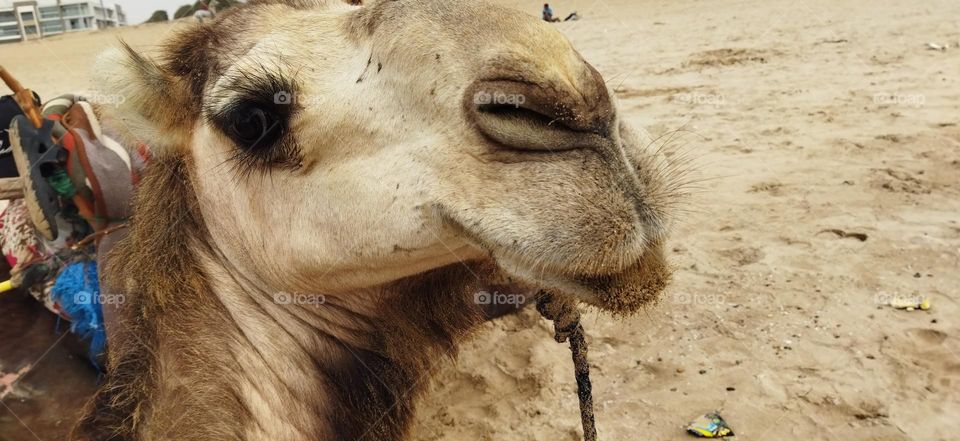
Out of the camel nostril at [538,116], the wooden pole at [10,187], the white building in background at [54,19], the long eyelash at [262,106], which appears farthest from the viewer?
the white building in background at [54,19]

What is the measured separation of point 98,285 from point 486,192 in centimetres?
176

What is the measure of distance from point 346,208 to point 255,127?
14.2 inches

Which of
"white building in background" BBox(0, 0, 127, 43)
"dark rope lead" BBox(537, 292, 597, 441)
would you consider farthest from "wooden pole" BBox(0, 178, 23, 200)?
"white building in background" BBox(0, 0, 127, 43)

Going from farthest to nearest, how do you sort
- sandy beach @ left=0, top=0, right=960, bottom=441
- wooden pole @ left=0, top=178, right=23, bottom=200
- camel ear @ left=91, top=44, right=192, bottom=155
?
sandy beach @ left=0, top=0, right=960, bottom=441
wooden pole @ left=0, top=178, right=23, bottom=200
camel ear @ left=91, top=44, right=192, bottom=155

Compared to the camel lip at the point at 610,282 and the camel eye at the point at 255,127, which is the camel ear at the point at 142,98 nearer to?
the camel eye at the point at 255,127

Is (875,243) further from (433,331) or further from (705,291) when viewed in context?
(433,331)

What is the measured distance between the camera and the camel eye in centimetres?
199

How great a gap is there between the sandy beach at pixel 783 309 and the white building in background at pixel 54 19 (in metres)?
49.7

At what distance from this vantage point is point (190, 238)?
2.38 meters

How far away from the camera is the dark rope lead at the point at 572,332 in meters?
2.23

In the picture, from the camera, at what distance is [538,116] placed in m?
1.60

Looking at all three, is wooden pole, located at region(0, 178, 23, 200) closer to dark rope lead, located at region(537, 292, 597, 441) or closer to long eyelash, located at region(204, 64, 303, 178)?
long eyelash, located at region(204, 64, 303, 178)

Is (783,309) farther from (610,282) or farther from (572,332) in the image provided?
(610,282)

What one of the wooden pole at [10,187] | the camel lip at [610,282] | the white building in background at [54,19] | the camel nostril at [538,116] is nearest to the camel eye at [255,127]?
the camel nostril at [538,116]
